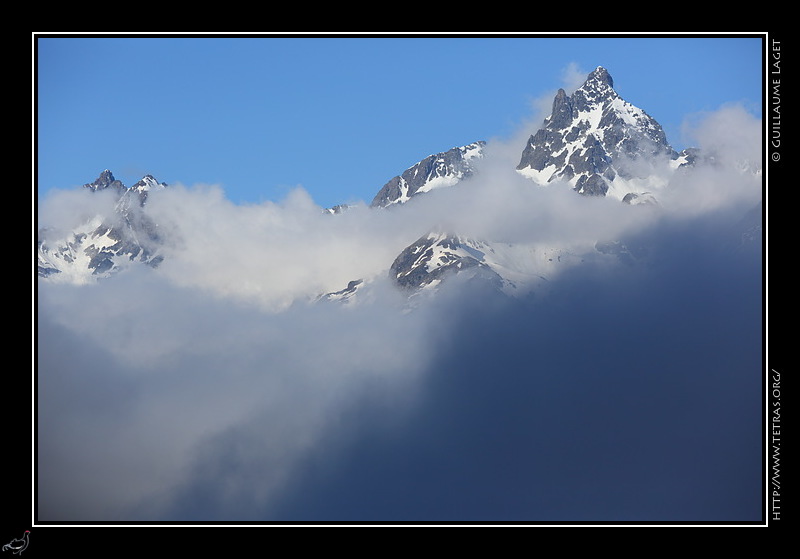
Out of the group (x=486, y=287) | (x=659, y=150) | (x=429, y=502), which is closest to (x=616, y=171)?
(x=659, y=150)

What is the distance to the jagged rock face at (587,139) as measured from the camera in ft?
542

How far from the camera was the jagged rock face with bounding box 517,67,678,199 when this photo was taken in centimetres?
16525

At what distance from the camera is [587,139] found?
173m

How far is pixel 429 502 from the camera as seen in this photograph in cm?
8969
